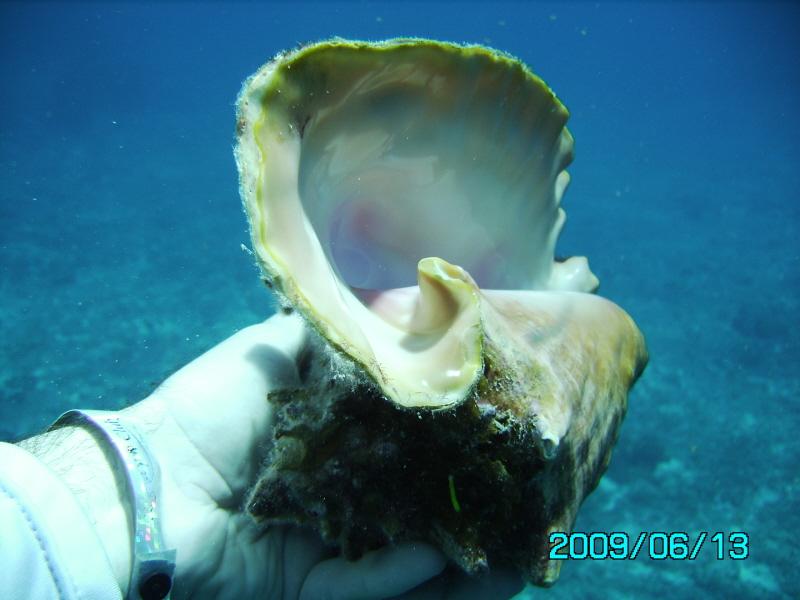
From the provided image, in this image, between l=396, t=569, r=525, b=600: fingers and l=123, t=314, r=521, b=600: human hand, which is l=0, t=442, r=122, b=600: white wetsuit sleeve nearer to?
l=123, t=314, r=521, b=600: human hand

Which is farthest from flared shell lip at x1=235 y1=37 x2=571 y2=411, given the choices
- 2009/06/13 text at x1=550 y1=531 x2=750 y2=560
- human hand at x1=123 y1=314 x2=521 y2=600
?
2009/06/13 text at x1=550 y1=531 x2=750 y2=560

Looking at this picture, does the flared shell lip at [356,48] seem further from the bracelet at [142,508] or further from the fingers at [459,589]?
the fingers at [459,589]

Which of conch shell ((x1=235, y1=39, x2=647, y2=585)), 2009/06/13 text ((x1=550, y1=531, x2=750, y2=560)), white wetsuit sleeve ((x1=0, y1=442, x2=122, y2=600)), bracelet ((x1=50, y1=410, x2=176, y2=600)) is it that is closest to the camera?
white wetsuit sleeve ((x1=0, y1=442, x2=122, y2=600))

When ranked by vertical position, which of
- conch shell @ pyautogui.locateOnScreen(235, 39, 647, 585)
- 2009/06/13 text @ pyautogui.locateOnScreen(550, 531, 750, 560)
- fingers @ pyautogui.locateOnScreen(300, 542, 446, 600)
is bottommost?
2009/06/13 text @ pyautogui.locateOnScreen(550, 531, 750, 560)

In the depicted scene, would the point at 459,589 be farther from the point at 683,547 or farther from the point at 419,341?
the point at 683,547

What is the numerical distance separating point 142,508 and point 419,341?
0.82 metres

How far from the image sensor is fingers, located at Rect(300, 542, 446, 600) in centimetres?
146

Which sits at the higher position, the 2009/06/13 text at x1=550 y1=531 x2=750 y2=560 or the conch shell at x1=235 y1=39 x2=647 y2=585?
the conch shell at x1=235 y1=39 x2=647 y2=585

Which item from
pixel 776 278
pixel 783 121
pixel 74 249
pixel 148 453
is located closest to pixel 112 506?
pixel 148 453

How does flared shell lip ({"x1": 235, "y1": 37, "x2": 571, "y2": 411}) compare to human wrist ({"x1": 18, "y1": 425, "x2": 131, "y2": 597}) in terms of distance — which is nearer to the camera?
flared shell lip ({"x1": 235, "y1": 37, "x2": 571, "y2": 411})

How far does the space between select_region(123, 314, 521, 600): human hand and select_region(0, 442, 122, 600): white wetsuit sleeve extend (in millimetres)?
377

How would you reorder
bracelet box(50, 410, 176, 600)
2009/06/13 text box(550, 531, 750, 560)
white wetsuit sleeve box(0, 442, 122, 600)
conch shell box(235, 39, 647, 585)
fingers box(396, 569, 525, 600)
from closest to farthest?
white wetsuit sleeve box(0, 442, 122, 600) → conch shell box(235, 39, 647, 585) → bracelet box(50, 410, 176, 600) → fingers box(396, 569, 525, 600) → 2009/06/13 text box(550, 531, 750, 560)

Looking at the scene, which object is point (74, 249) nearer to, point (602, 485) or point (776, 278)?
point (602, 485)

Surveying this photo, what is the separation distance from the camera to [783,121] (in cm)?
5209
